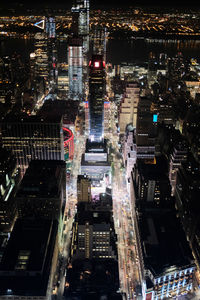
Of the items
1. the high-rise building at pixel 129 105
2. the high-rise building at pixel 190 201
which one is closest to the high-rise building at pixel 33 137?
the high-rise building at pixel 129 105

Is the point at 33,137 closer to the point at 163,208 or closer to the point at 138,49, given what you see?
the point at 163,208

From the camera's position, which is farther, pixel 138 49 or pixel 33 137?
pixel 138 49

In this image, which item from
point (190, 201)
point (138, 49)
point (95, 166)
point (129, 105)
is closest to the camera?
point (190, 201)

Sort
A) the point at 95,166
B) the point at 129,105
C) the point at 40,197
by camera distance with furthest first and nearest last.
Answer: the point at 129,105, the point at 95,166, the point at 40,197

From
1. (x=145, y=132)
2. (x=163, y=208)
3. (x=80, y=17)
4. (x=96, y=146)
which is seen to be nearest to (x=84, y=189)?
(x=163, y=208)

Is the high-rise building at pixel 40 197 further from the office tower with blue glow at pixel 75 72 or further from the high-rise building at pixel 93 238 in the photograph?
the office tower with blue glow at pixel 75 72

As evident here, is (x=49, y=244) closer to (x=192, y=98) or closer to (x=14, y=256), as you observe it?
(x=14, y=256)

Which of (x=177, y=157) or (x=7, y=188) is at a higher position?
(x=177, y=157)

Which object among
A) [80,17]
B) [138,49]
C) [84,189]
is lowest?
[84,189]
